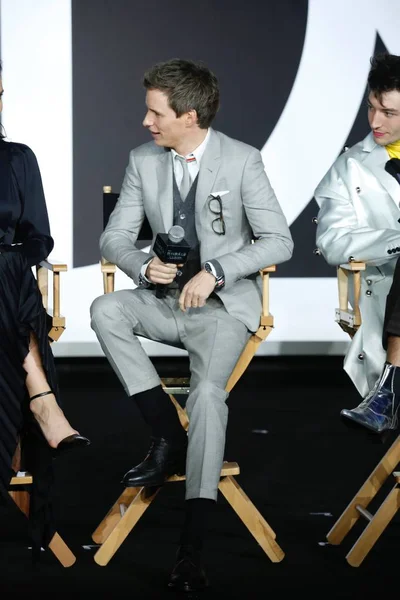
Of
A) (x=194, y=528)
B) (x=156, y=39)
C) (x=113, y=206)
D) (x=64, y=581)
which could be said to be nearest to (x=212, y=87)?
(x=113, y=206)

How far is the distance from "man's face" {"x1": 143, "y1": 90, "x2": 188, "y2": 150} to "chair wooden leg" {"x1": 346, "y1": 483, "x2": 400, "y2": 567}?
4.69 ft

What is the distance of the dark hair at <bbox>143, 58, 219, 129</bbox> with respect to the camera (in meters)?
3.53

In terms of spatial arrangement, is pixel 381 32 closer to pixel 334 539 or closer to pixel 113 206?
pixel 113 206

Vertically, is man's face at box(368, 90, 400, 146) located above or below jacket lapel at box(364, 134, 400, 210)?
above

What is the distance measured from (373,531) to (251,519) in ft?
1.32

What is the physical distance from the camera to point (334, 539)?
3.53m

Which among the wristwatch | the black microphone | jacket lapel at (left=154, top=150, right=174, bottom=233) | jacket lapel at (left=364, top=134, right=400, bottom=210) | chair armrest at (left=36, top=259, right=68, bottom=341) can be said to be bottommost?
chair armrest at (left=36, top=259, right=68, bottom=341)

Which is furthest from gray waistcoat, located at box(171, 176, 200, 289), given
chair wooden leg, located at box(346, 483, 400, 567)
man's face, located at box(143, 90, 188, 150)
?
chair wooden leg, located at box(346, 483, 400, 567)

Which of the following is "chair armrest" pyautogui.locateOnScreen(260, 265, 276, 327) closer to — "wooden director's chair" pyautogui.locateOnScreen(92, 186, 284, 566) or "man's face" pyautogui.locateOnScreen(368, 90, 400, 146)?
"wooden director's chair" pyautogui.locateOnScreen(92, 186, 284, 566)

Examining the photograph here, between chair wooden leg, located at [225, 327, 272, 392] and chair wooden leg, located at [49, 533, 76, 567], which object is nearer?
chair wooden leg, located at [49, 533, 76, 567]

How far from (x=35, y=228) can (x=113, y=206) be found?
0.43 meters

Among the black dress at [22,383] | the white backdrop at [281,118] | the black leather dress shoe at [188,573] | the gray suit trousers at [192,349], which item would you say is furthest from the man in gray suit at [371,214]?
the white backdrop at [281,118]

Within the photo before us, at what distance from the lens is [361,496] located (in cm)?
350

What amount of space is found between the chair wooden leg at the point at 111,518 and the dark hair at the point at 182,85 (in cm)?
134
